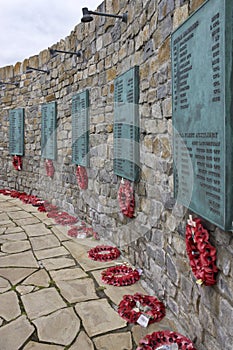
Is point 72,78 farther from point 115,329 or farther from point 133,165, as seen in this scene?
point 115,329

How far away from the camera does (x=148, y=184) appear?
8.39 ft

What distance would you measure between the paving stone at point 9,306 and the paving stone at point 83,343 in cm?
54

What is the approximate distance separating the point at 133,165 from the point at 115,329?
136cm

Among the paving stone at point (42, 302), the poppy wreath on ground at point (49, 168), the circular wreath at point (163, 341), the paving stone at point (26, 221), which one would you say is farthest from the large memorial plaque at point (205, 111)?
the poppy wreath on ground at point (49, 168)

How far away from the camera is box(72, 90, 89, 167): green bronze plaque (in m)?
4.20

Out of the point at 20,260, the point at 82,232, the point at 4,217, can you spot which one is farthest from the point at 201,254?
the point at 4,217

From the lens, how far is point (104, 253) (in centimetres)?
331

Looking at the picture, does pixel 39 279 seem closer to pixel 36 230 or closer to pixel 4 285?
pixel 4 285

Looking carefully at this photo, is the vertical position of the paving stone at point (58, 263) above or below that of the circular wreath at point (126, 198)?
below

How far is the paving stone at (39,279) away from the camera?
8.73 feet

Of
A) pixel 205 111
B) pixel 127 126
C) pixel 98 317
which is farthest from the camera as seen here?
pixel 127 126

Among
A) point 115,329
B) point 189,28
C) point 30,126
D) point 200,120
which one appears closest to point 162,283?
point 115,329

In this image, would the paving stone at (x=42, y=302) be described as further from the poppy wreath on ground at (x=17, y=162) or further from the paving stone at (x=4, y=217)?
the poppy wreath on ground at (x=17, y=162)

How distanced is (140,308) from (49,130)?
415 centimetres
